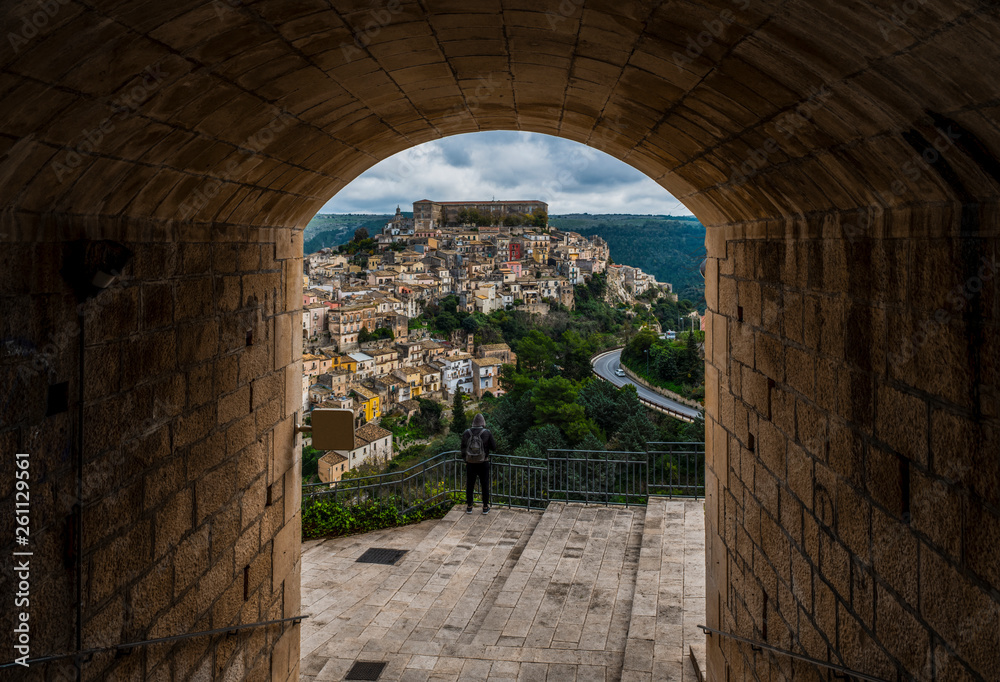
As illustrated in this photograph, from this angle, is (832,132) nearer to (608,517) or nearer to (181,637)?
(181,637)

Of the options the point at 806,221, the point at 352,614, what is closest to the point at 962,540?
the point at 806,221

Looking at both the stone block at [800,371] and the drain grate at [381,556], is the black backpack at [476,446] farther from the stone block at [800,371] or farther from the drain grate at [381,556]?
the stone block at [800,371]

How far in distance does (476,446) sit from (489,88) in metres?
5.83

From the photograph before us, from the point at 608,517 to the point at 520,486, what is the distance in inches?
79.8

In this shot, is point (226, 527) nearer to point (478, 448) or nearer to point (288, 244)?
point (288, 244)

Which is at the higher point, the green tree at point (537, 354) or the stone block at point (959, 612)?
the stone block at point (959, 612)

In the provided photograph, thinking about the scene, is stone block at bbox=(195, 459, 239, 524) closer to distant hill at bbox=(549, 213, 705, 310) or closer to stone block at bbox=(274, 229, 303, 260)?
stone block at bbox=(274, 229, 303, 260)

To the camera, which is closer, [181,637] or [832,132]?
[832,132]

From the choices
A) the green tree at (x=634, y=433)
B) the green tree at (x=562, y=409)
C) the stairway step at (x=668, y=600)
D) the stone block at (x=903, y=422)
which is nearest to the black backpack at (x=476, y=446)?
the stairway step at (x=668, y=600)

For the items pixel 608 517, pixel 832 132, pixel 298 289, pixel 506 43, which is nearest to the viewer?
pixel 832 132

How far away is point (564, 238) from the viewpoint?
111m

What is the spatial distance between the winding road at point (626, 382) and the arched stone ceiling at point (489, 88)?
1232 inches

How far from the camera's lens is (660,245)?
108 m

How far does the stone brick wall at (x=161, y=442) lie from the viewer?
2.55 meters
